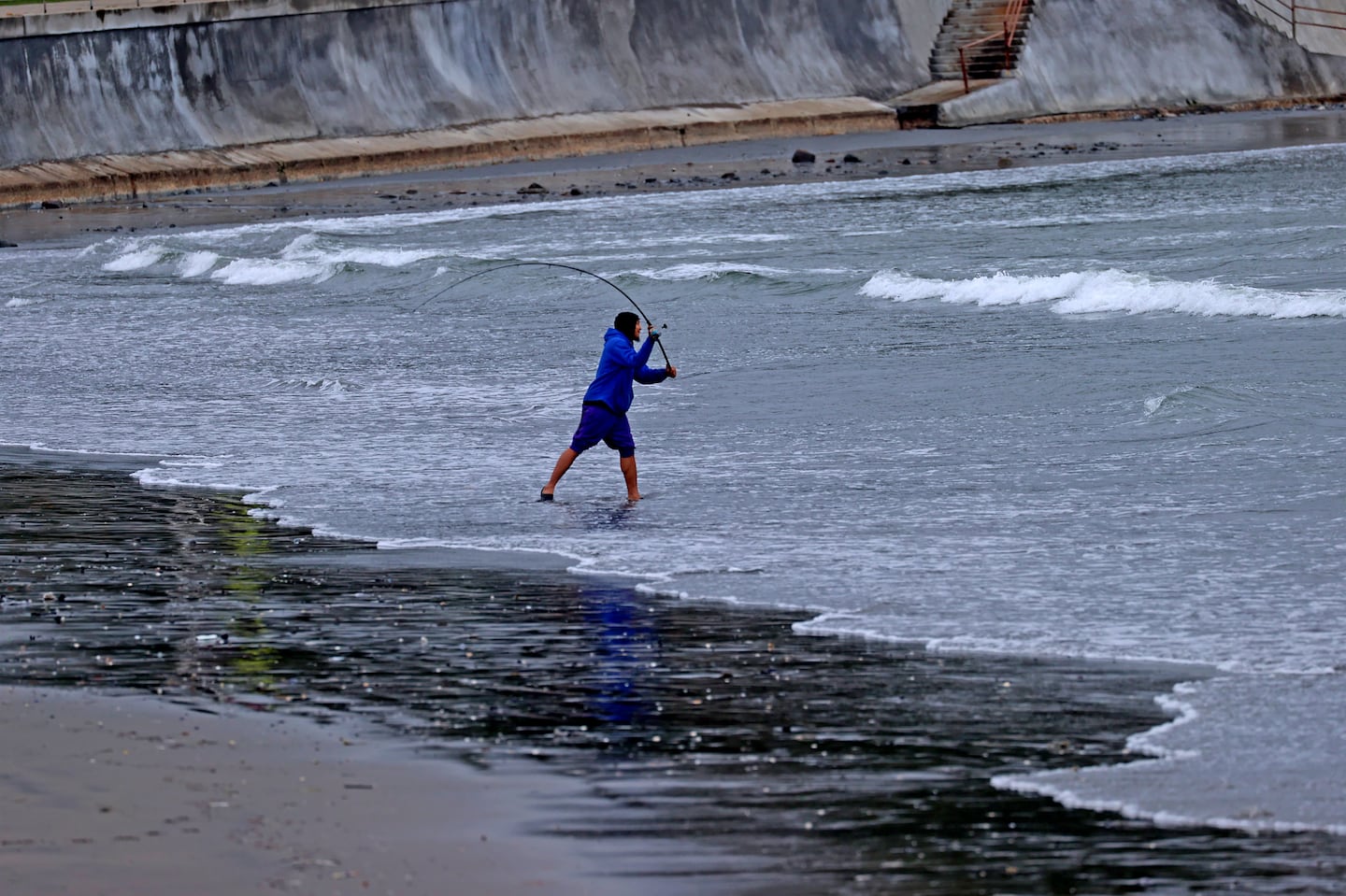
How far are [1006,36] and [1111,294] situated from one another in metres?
36.2

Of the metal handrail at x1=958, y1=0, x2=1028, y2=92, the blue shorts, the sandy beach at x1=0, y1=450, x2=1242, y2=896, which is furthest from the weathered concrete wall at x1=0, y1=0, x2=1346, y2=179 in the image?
the sandy beach at x1=0, y1=450, x2=1242, y2=896

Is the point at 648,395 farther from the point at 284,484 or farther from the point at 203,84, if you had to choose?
the point at 203,84

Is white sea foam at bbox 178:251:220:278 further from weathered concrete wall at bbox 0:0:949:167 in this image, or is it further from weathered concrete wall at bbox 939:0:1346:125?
weathered concrete wall at bbox 939:0:1346:125

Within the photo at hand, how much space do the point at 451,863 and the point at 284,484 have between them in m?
8.34

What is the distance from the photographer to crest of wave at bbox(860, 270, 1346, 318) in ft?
66.1

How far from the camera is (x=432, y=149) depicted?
48750mm

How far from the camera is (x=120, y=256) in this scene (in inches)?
1284

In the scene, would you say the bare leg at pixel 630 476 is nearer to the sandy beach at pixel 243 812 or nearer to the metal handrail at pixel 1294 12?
the sandy beach at pixel 243 812

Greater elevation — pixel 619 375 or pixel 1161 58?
pixel 1161 58

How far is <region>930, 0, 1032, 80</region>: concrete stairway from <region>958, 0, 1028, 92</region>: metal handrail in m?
0.04

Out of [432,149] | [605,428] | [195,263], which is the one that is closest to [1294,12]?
[432,149]

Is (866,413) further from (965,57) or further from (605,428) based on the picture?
(965,57)

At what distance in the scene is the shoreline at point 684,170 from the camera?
1561 inches

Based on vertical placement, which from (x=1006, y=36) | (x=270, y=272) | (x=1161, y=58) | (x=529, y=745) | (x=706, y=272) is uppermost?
(x=1006, y=36)
